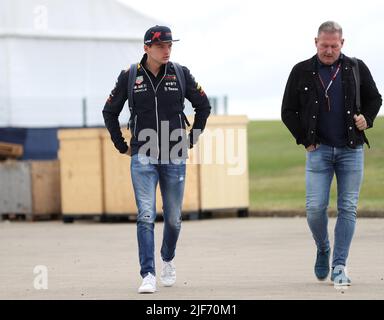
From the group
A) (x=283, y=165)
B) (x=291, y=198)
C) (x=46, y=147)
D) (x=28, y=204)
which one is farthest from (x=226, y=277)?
(x=283, y=165)

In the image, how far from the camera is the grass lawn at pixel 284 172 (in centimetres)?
2336

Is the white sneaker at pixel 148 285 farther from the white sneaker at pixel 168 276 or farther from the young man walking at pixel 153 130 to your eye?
the white sneaker at pixel 168 276

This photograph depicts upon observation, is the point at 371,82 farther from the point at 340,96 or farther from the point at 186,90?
the point at 186,90

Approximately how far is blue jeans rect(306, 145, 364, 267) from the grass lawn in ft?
30.9

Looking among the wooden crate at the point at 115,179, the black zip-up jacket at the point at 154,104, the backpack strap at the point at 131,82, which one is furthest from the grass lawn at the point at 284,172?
the backpack strap at the point at 131,82

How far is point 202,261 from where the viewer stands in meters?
13.3

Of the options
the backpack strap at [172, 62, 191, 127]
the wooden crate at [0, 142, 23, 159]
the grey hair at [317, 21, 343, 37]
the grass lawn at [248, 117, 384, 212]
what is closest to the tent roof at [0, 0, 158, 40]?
the grass lawn at [248, 117, 384, 212]

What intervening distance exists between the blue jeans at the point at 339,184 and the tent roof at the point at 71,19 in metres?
22.9

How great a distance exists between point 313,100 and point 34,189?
43.8 ft

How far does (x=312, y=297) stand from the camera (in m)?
9.34

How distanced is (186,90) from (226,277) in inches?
70.6

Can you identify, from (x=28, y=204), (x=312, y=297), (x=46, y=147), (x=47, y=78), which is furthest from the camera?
(x=47, y=78)

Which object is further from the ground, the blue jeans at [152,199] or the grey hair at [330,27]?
the grey hair at [330,27]

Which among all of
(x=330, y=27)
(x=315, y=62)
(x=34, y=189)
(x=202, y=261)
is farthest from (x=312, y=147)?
(x=34, y=189)
